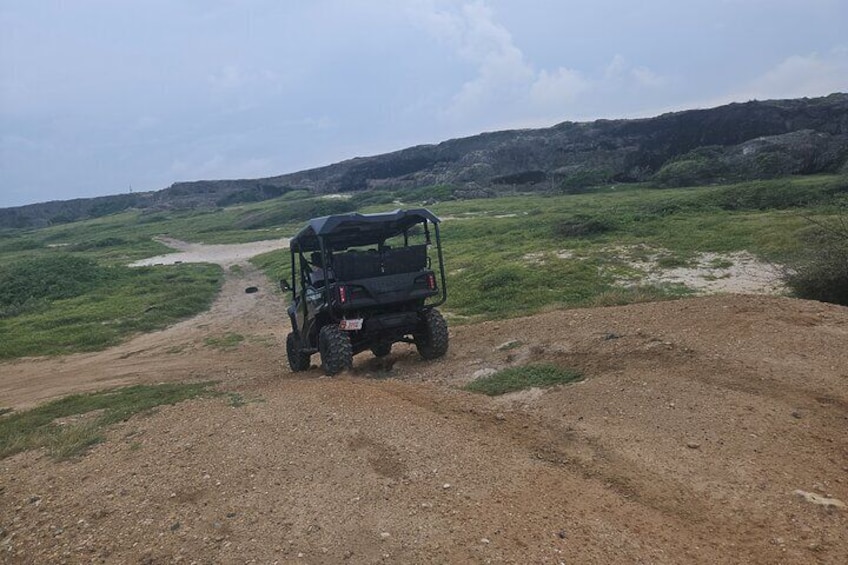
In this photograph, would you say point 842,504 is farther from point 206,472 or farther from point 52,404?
point 52,404

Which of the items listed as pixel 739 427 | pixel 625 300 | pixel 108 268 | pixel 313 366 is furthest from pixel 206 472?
pixel 108 268

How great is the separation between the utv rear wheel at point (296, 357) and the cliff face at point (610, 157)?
47.5 m

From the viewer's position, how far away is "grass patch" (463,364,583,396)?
7.67 metres

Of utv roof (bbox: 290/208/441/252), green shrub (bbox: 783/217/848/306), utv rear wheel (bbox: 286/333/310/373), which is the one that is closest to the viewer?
utv roof (bbox: 290/208/441/252)

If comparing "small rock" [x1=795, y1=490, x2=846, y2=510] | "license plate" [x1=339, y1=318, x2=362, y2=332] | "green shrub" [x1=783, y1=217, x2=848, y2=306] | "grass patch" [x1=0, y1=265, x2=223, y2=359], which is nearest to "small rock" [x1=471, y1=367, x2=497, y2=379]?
"license plate" [x1=339, y1=318, x2=362, y2=332]

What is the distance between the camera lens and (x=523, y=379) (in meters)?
7.93

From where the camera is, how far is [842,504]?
4.29 metres

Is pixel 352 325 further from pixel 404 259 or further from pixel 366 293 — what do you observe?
pixel 404 259

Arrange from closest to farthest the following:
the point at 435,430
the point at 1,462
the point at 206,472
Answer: the point at 206,472
the point at 435,430
the point at 1,462

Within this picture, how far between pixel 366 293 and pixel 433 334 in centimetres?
130

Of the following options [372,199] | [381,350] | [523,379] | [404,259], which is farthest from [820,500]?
[372,199]

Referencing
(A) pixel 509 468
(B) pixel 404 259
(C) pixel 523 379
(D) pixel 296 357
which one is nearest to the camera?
(A) pixel 509 468

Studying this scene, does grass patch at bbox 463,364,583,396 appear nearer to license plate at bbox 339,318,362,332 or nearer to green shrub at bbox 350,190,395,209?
license plate at bbox 339,318,362,332

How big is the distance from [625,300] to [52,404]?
10.7 metres
